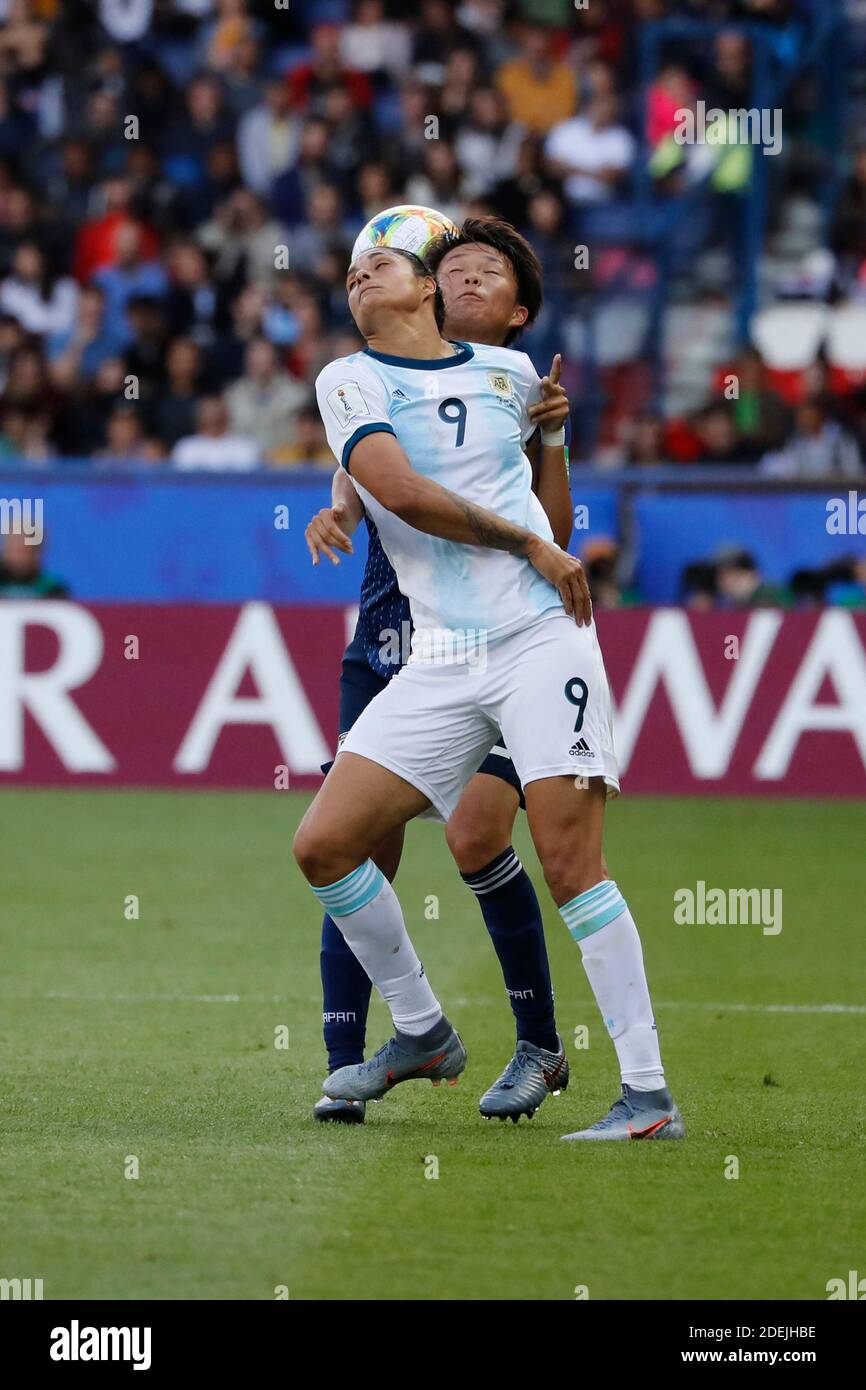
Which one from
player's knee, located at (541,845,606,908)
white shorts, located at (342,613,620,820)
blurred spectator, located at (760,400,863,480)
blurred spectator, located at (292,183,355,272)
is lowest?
player's knee, located at (541,845,606,908)

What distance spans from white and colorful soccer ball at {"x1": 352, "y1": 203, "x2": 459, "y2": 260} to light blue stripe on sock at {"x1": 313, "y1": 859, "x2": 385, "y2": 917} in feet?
5.21

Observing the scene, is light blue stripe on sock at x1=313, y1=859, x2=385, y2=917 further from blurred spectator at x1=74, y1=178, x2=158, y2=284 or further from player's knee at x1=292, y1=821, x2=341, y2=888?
blurred spectator at x1=74, y1=178, x2=158, y2=284

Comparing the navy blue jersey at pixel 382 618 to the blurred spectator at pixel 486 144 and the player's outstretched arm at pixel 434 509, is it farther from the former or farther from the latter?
the blurred spectator at pixel 486 144

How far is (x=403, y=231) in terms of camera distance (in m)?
5.90

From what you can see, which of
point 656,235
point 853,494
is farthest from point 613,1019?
point 656,235

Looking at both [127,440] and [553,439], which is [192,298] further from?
[553,439]

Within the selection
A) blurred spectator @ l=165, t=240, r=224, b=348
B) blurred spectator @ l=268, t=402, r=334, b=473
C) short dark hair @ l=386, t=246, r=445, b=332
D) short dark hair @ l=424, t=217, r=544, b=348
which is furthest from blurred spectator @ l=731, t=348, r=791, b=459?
short dark hair @ l=386, t=246, r=445, b=332

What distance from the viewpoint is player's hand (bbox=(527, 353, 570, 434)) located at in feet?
19.3

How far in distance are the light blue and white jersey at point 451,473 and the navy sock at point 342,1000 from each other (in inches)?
35.7

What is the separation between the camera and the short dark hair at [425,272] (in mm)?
5824

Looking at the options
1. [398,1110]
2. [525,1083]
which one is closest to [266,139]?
[398,1110]

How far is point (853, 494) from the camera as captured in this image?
45.2ft

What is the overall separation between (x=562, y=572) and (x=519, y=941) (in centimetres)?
108
